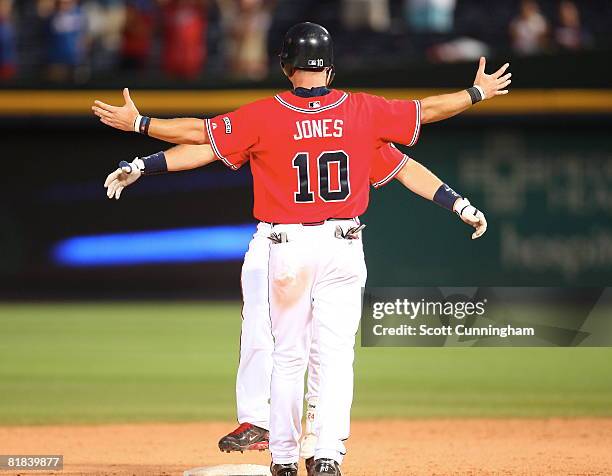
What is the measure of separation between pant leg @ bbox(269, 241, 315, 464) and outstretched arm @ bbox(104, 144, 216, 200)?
59 centimetres

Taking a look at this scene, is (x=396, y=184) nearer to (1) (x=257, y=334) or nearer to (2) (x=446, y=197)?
(1) (x=257, y=334)

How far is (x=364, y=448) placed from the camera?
22.7ft

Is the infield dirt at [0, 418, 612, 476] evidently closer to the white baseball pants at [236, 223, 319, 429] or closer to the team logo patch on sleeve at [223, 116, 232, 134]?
the white baseball pants at [236, 223, 319, 429]

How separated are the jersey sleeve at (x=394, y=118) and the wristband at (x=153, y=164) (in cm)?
93

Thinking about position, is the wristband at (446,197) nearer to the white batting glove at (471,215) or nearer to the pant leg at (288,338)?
the white batting glove at (471,215)

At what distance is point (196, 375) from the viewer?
A: 402 inches

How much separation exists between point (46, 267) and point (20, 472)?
30.7ft

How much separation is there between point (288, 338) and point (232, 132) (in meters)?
0.91

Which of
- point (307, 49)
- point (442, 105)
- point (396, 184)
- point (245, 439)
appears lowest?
point (245, 439)

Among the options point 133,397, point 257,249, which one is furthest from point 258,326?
point 133,397

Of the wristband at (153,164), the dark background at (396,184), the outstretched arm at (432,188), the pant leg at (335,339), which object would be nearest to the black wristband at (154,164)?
the wristband at (153,164)

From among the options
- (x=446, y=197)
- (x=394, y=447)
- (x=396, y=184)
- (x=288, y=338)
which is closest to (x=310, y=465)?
(x=288, y=338)

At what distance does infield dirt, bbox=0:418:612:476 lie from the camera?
618cm

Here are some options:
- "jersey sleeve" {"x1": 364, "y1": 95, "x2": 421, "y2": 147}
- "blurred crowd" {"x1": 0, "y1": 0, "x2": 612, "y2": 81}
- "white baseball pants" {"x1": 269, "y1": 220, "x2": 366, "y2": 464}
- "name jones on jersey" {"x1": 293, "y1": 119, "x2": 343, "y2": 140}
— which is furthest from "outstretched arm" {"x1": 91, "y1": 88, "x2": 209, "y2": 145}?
"blurred crowd" {"x1": 0, "y1": 0, "x2": 612, "y2": 81}
